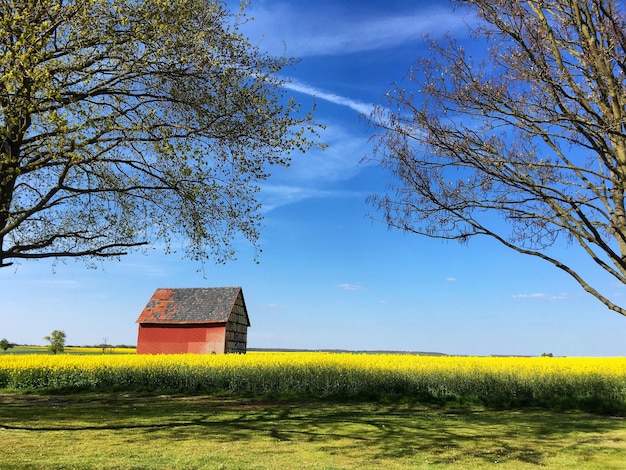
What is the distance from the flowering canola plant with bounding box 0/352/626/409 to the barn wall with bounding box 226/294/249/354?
12.4 meters

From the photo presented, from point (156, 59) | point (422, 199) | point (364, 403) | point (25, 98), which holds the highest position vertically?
point (156, 59)

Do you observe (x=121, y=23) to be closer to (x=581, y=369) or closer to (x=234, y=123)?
(x=234, y=123)

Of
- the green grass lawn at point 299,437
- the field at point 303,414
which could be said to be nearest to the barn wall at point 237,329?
the field at point 303,414

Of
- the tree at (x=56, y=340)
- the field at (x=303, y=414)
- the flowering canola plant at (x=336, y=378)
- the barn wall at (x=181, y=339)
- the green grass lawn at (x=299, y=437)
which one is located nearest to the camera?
the green grass lawn at (x=299, y=437)

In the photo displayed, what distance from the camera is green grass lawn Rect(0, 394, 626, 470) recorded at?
8.62 meters

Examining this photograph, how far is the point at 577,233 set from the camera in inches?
263

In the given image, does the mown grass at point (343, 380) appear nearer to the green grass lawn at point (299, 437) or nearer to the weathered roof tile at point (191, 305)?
the green grass lawn at point (299, 437)

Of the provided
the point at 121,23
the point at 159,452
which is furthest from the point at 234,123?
the point at 159,452

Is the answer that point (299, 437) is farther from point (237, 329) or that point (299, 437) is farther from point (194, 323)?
point (237, 329)

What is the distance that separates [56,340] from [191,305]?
120 feet

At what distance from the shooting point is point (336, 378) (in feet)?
67.4

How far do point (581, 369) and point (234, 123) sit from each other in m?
18.7

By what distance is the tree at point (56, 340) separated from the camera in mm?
64125

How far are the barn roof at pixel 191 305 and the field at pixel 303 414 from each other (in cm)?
1030
